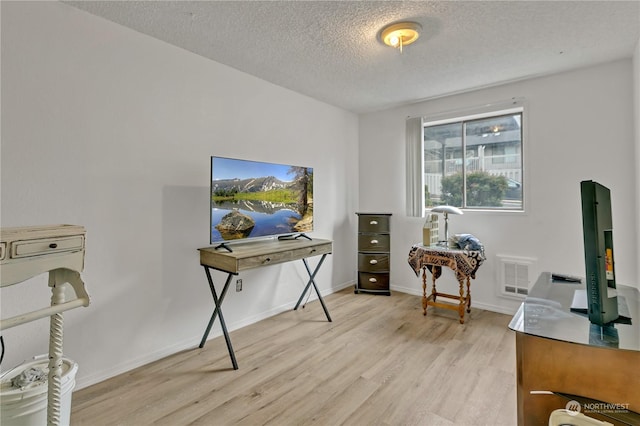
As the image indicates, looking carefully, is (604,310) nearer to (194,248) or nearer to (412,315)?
(412,315)

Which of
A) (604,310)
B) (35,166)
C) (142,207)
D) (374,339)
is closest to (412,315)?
(374,339)

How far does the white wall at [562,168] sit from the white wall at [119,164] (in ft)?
8.42

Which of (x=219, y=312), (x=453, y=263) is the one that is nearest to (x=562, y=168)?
(x=453, y=263)

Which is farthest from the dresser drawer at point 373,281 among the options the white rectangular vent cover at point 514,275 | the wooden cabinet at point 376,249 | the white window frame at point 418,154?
the white rectangular vent cover at point 514,275

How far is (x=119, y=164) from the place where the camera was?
2279mm

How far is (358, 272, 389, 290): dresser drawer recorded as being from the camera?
4.12 m

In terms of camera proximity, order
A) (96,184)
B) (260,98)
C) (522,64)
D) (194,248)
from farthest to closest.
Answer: (260,98) < (522,64) < (194,248) < (96,184)

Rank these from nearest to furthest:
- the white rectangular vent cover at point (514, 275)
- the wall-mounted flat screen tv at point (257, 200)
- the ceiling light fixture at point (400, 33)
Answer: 1. the ceiling light fixture at point (400, 33)
2. the wall-mounted flat screen tv at point (257, 200)
3. the white rectangular vent cover at point (514, 275)

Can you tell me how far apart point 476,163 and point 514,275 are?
4.48ft

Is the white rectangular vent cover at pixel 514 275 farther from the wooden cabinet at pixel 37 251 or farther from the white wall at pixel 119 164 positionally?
the wooden cabinet at pixel 37 251

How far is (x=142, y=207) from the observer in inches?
94.5

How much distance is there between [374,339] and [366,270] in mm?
1397

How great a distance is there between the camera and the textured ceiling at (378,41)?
2061 millimetres

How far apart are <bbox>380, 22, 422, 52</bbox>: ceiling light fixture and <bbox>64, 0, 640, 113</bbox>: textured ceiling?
0.17 feet
